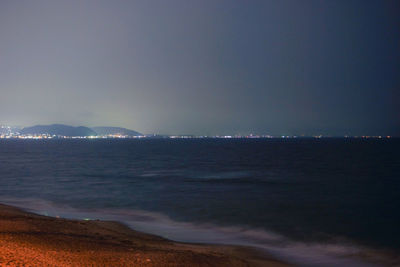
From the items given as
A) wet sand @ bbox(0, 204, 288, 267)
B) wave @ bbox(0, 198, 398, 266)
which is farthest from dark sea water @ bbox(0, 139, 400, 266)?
wet sand @ bbox(0, 204, 288, 267)

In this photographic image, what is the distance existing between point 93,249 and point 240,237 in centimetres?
851

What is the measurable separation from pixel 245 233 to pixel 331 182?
26.1 m

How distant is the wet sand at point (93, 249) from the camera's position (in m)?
10.1

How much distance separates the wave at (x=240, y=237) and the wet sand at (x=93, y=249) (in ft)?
4.71

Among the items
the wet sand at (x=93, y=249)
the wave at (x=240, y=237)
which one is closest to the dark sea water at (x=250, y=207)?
the wave at (x=240, y=237)

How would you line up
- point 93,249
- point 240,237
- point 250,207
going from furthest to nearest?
point 250,207
point 240,237
point 93,249

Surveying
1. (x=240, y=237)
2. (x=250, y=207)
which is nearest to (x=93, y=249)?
(x=240, y=237)

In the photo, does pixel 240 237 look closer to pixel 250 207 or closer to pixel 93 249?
pixel 93 249

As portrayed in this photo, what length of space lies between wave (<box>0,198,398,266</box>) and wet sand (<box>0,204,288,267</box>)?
144 centimetres

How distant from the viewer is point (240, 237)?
17953 mm

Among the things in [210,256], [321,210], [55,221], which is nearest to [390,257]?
[210,256]

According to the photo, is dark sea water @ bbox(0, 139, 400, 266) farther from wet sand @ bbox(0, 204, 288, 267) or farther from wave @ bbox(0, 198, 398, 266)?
wet sand @ bbox(0, 204, 288, 267)

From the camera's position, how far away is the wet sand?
10.1m

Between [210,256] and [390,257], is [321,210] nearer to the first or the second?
[390,257]
